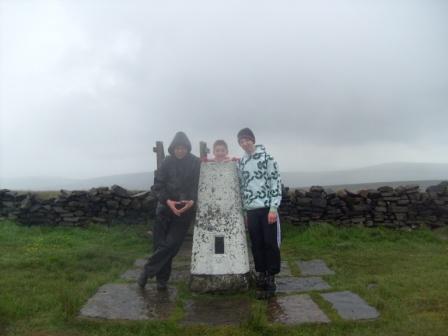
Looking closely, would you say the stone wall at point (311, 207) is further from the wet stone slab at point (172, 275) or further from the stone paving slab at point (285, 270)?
the wet stone slab at point (172, 275)

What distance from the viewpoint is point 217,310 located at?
5.23 m

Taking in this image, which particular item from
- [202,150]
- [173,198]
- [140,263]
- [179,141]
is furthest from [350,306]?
[202,150]

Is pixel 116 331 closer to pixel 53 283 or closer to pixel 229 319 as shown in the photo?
pixel 229 319

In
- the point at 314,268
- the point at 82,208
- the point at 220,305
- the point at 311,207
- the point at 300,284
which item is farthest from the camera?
the point at 82,208

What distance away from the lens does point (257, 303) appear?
538 centimetres

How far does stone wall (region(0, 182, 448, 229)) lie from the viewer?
11031 mm

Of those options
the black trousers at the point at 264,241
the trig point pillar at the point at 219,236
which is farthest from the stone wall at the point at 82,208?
the black trousers at the point at 264,241

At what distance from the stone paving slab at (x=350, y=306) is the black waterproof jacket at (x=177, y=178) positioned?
209cm

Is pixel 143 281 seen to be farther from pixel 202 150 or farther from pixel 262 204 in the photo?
pixel 202 150

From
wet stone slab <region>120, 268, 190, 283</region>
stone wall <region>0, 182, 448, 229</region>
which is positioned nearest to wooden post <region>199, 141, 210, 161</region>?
stone wall <region>0, 182, 448, 229</region>

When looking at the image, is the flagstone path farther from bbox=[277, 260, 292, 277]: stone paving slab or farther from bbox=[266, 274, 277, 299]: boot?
bbox=[277, 260, 292, 277]: stone paving slab

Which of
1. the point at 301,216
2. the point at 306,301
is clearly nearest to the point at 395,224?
the point at 301,216

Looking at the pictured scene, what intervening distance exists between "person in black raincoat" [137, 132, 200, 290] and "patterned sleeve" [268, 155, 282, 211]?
951mm

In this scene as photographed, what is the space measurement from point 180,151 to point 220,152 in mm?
521
